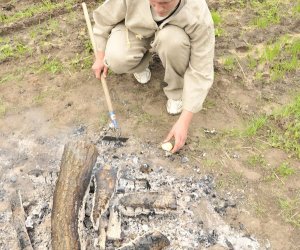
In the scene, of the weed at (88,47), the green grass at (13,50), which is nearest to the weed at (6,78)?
the green grass at (13,50)

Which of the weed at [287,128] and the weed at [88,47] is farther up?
the weed at [88,47]

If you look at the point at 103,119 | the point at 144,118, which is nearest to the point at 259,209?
the point at 144,118

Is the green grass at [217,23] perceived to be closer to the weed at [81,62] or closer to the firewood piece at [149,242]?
the weed at [81,62]

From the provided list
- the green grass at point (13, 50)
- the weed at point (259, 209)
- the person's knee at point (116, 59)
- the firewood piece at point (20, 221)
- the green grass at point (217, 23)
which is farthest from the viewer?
the green grass at point (217, 23)

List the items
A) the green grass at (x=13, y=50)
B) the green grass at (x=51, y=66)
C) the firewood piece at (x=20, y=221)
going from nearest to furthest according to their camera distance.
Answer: the firewood piece at (x=20, y=221) < the green grass at (x=51, y=66) < the green grass at (x=13, y=50)

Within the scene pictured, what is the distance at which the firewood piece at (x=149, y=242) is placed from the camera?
2.89m

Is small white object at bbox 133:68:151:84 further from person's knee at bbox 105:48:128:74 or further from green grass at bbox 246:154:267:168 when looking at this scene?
green grass at bbox 246:154:267:168

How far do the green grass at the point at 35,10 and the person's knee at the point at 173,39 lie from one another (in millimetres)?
2322

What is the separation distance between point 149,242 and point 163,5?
5.71 ft

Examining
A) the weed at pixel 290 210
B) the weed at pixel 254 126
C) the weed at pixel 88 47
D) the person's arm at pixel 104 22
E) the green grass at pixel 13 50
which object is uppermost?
the person's arm at pixel 104 22

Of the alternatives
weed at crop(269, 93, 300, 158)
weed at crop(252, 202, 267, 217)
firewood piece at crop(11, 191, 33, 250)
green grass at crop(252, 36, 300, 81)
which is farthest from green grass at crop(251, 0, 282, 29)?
firewood piece at crop(11, 191, 33, 250)

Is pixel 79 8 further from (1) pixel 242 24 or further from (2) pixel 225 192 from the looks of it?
(2) pixel 225 192

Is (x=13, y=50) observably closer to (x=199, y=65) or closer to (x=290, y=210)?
(x=199, y=65)

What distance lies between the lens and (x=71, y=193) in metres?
3.07
